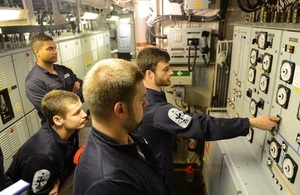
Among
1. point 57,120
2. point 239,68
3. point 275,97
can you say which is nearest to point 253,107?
point 275,97

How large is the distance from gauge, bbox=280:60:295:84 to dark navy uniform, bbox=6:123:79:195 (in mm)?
1588

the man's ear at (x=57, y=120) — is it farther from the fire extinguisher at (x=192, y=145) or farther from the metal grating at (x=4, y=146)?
the fire extinguisher at (x=192, y=145)

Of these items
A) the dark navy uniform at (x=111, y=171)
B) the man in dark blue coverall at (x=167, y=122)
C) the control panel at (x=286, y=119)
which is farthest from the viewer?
the man in dark blue coverall at (x=167, y=122)

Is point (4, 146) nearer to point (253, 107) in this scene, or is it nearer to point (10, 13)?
point (10, 13)

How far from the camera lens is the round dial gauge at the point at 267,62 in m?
1.57

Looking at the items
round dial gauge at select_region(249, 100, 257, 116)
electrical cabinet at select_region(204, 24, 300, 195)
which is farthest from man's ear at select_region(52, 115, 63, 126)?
round dial gauge at select_region(249, 100, 257, 116)

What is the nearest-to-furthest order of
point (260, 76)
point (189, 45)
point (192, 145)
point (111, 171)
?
point (111, 171) → point (260, 76) → point (189, 45) → point (192, 145)

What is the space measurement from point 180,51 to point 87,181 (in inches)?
106

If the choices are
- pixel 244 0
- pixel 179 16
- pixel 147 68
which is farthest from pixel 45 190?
pixel 244 0

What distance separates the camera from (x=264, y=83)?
164cm

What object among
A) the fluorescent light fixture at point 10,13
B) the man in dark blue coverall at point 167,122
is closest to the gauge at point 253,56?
the man in dark blue coverall at point 167,122

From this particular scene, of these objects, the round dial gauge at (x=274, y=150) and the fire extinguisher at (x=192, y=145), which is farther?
the fire extinguisher at (x=192, y=145)

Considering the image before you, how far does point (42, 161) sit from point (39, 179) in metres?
0.13

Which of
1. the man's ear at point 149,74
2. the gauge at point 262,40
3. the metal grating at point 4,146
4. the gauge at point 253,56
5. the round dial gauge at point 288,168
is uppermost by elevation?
the gauge at point 262,40
